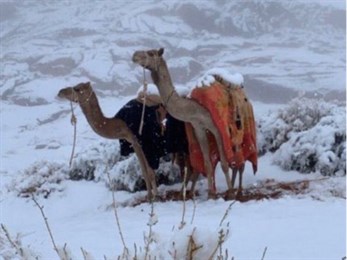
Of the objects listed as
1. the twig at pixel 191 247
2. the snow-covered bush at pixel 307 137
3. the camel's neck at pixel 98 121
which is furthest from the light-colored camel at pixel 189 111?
the twig at pixel 191 247

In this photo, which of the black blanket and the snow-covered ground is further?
the black blanket

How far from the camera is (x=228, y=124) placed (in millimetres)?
6418

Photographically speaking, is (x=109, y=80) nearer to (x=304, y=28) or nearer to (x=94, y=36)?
(x=94, y=36)

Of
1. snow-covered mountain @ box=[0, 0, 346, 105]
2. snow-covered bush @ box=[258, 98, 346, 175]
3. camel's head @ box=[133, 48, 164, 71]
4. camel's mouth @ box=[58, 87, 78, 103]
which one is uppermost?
camel's head @ box=[133, 48, 164, 71]

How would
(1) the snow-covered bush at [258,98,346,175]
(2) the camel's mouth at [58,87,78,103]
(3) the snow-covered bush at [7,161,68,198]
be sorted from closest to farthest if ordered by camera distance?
1. (2) the camel's mouth at [58,87,78,103]
2. (1) the snow-covered bush at [258,98,346,175]
3. (3) the snow-covered bush at [7,161,68,198]

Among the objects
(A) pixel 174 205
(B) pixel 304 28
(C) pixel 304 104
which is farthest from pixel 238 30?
(A) pixel 174 205

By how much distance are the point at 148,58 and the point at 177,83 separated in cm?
2299

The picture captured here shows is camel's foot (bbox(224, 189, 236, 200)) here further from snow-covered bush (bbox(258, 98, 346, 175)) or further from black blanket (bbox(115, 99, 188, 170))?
snow-covered bush (bbox(258, 98, 346, 175))

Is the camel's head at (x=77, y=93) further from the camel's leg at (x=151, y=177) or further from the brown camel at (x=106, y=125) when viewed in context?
the camel's leg at (x=151, y=177)

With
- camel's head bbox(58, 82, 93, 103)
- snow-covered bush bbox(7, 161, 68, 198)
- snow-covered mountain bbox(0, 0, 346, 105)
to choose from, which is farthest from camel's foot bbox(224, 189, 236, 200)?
snow-covered mountain bbox(0, 0, 346, 105)

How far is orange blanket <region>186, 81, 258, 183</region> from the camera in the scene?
250 inches

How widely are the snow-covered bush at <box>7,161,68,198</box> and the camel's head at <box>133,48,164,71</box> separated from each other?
2.34m

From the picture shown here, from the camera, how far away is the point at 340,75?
29781 millimetres

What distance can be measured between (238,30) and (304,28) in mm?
4033
